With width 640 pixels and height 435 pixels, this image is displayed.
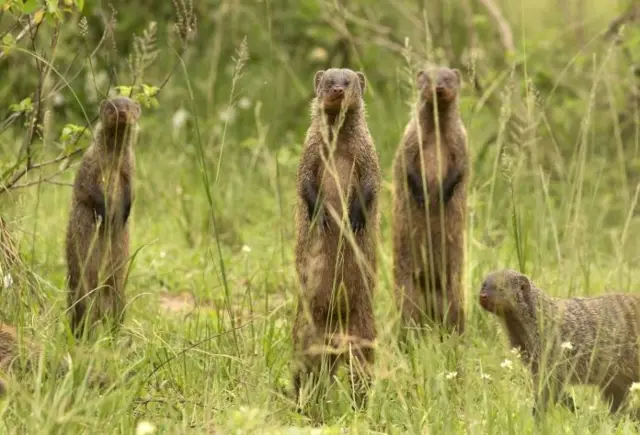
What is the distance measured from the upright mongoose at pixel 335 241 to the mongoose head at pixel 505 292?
44 centimetres

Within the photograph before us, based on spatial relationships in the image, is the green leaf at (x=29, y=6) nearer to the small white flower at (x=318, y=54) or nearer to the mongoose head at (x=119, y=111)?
the mongoose head at (x=119, y=111)

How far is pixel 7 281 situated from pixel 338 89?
141cm

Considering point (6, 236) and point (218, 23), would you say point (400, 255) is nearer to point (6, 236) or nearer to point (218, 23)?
point (6, 236)

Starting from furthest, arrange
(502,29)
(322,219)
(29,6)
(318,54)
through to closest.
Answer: (318,54) < (502,29) < (322,219) < (29,6)

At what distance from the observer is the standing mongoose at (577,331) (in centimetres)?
450

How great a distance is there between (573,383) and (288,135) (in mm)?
4109

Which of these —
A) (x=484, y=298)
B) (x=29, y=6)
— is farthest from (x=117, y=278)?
(x=484, y=298)

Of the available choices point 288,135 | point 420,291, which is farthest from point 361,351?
point 288,135

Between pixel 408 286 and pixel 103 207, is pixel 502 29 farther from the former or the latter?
pixel 103 207

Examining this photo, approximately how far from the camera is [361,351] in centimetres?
456

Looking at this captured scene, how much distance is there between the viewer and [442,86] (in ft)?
18.0

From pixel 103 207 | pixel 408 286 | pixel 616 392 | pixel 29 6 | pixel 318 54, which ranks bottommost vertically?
pixel 616 392

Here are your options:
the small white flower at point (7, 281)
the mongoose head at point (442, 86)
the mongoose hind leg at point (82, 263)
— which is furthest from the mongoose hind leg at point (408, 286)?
the small white flower at point (7, 281)

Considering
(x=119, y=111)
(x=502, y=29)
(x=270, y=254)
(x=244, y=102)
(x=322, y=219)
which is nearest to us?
(x=322, y=219)
